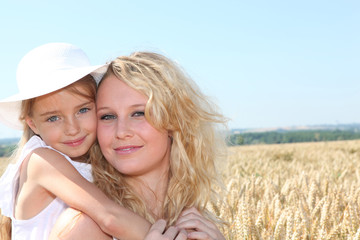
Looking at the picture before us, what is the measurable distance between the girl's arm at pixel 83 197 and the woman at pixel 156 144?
71 millimetres

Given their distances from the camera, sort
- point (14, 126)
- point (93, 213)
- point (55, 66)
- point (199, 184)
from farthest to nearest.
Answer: point (14, 126)
point (199, 184)
point (55, 66)
point (93, 213)

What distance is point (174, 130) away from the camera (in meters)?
2.16

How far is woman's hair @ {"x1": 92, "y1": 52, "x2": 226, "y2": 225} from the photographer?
196 cm

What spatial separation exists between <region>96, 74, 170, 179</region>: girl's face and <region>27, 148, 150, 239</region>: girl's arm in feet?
0.74

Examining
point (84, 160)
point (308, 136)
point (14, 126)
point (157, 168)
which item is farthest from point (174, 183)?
point (308, 136)

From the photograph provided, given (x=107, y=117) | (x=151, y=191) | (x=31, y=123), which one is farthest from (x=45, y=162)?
(x=151, y=191)

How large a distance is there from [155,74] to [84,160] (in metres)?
0.68

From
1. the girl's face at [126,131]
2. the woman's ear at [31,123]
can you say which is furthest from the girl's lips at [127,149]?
the woman's ear at [31,123]

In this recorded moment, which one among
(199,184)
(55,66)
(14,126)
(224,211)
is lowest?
(224,211)

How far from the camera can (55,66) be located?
2045 mm

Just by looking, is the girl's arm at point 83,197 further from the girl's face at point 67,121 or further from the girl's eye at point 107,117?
the girl's eye at point 107,117

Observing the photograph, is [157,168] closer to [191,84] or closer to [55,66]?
[191,84]

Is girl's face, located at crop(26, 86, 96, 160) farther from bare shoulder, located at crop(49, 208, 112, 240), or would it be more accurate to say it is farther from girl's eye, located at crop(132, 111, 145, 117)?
bare shoulder, located at crop(49, 208, 112, 240)

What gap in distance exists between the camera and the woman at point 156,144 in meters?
1.88
